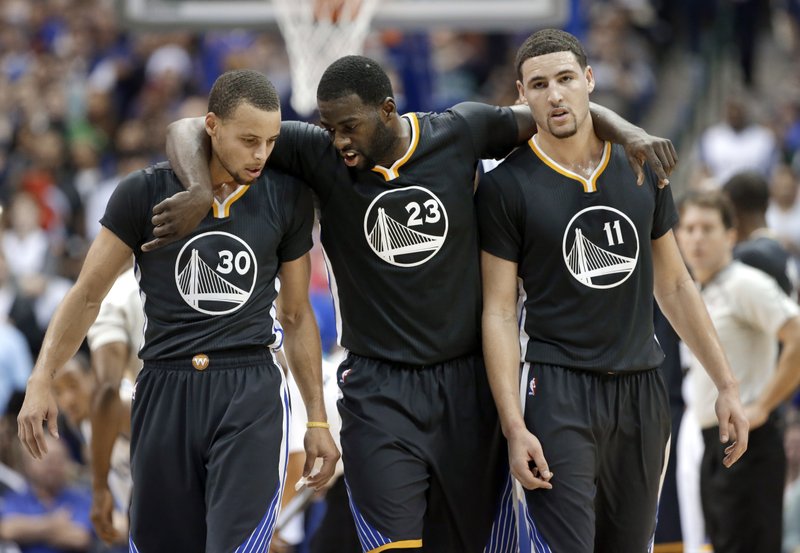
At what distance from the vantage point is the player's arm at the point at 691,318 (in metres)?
5.88

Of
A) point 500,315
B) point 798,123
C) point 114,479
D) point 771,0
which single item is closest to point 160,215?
point 500,315

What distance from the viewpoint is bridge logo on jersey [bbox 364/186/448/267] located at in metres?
5.77

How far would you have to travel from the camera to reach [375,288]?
5.84 meters

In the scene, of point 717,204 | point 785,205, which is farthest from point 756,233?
point 785,205

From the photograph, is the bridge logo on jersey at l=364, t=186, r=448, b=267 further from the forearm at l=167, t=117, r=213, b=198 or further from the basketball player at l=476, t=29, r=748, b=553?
the forearm at l=167, t=117, r=213, b=198

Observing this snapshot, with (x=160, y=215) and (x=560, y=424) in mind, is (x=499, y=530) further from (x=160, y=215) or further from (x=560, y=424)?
(x=160, y=215)

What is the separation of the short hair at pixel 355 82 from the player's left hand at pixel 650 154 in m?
1.07

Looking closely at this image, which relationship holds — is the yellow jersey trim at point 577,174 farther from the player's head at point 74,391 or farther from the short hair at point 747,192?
the player's head at point 74,391

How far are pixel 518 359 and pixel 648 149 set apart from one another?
3.45ft

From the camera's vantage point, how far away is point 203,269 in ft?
18.2

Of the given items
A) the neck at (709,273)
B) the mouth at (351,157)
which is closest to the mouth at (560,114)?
the mouth at (351,157)

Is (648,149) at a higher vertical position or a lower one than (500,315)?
higher

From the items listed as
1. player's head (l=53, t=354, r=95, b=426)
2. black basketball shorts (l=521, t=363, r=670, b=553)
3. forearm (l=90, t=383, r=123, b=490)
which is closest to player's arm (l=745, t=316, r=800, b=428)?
black basketball shorts (l=521, t=363, r=670, b=553)

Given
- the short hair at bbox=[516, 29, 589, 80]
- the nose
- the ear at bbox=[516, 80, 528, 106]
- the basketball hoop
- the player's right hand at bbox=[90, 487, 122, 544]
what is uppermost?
the basketball hoop
